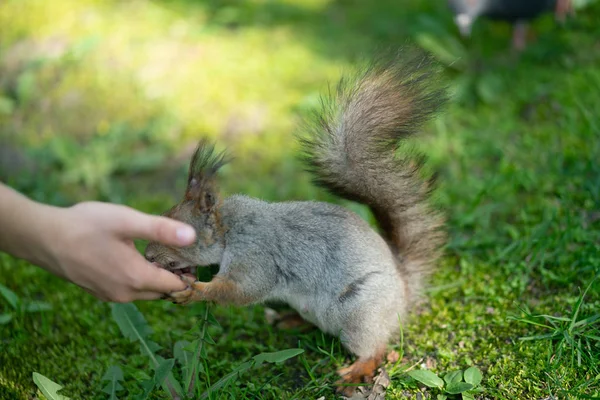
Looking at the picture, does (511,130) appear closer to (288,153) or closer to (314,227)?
(288,153)

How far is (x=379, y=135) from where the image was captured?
74.0 inches

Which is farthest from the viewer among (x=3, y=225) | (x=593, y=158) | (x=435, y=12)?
(x=435, y=12)

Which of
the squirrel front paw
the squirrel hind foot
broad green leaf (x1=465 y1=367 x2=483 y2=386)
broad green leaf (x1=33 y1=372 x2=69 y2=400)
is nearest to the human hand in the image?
the squirrel front paw

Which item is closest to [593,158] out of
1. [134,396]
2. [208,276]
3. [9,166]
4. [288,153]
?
[288,153]

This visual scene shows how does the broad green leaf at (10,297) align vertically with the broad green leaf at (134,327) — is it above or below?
above

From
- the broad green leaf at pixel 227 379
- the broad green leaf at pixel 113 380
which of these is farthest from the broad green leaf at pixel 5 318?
the broad green leaf at pixel 227 379

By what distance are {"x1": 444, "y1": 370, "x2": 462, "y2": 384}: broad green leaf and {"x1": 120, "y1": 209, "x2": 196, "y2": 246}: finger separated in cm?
91

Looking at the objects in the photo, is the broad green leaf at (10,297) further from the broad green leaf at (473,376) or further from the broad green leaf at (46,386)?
the broad green leaf at (473,376)

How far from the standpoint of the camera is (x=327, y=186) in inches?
78.0

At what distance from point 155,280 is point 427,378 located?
870 mm

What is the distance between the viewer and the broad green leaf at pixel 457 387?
1754 mm

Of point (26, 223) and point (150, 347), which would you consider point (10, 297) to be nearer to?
point (150, 347)

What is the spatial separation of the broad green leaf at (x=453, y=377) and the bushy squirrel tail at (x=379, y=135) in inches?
20.3

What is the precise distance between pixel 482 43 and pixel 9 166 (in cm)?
289
